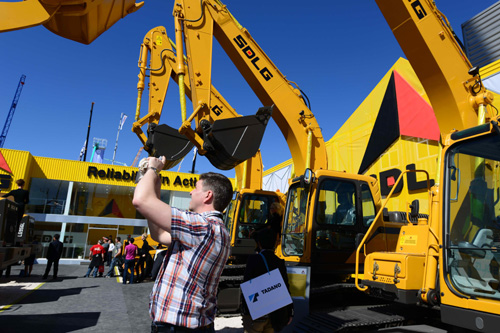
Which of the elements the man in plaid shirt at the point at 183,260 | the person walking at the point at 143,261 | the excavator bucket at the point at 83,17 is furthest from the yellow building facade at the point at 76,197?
the man in plaid shirt at the point at 183,260

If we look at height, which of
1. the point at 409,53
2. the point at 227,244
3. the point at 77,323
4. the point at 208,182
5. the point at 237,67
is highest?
the point at 237,67

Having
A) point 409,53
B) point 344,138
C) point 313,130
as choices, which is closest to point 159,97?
point 313,130

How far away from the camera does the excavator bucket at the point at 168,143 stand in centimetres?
773

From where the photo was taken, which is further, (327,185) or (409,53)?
(327,185)

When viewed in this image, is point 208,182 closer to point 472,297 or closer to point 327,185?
point 472,297

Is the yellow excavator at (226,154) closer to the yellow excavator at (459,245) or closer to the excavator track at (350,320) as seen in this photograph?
the excavator track at (350,320)

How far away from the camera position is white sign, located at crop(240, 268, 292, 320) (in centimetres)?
296

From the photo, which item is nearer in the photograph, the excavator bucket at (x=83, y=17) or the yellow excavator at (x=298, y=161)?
the excavator bucket at (x=83, y=17)

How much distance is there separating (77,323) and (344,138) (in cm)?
1465

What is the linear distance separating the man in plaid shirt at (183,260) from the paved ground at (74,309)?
4537 mm

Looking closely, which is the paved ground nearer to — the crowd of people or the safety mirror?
the crowd of people

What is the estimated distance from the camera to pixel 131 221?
23625 millimetres

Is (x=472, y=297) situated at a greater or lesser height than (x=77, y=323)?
greater

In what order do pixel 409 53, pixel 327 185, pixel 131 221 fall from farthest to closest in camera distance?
pixel 131 221 < pixel 327 185 < pixel 409 53
